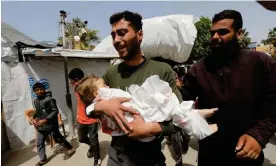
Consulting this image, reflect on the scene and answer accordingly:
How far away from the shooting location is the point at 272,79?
1.71m

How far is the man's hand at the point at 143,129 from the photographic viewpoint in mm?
1521

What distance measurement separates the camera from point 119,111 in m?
1.56

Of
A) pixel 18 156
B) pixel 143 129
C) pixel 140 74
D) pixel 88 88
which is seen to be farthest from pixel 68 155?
pixel 143 129

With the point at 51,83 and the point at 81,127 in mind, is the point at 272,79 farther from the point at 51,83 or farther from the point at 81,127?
the point at 51,83

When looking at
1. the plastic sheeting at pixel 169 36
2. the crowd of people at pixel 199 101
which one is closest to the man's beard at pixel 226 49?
the crowd of people at pixel 199 101

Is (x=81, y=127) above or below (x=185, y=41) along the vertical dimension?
below

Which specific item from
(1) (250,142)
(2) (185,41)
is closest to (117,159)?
(1) (250,142)

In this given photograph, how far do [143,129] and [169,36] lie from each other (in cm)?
521

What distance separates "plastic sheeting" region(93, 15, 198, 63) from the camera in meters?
6.32

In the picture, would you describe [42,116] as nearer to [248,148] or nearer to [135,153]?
[135,153]

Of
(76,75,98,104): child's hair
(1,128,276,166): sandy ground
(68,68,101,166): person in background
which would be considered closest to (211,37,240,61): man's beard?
(76,75,98,104): child's hair

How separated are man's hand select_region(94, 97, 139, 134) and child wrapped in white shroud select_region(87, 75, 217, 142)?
0.18ft

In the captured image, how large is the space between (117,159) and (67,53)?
196 inches

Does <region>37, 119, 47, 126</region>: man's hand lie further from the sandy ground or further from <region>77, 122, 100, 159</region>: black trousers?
the sandy ground
